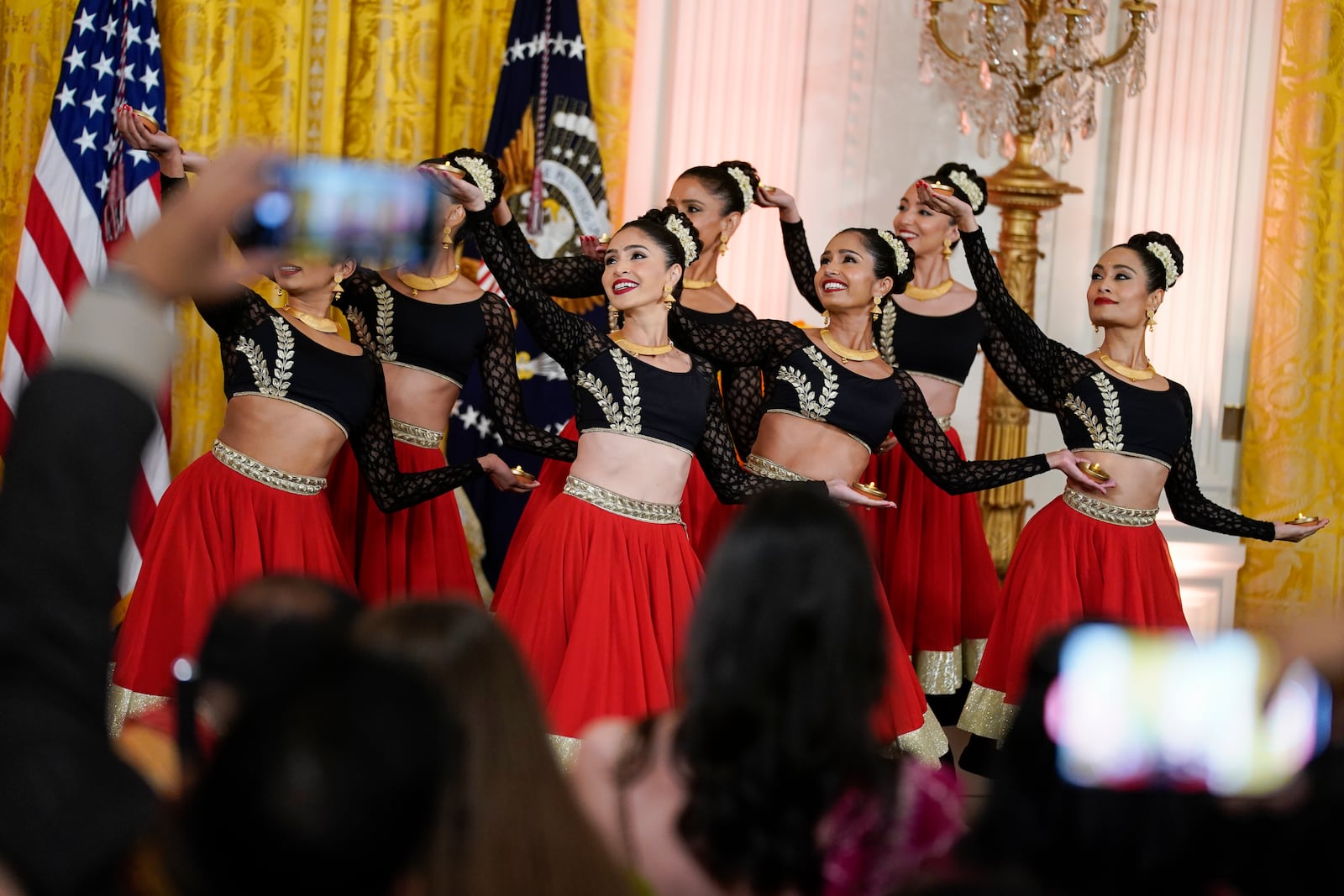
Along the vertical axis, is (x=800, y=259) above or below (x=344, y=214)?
above

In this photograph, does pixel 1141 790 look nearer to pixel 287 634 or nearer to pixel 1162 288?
pixel 287 634

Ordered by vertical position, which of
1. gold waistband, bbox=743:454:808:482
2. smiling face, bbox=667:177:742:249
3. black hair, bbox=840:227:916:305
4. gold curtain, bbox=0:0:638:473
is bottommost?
gold waistband, bbox=743:454:808:482

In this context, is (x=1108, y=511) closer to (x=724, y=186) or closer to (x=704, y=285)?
(x=704, y=285)

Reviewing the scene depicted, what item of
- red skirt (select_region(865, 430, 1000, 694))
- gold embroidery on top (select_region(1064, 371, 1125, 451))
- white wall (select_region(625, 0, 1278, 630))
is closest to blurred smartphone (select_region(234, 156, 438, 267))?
gold embroidery on top (select_region(1064, 371, 1125, 451))

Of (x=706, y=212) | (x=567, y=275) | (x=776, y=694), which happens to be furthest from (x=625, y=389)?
(x=776, y=694)

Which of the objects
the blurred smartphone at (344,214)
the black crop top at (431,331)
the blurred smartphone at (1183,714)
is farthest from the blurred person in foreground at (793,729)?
the black crop top at (431,331)

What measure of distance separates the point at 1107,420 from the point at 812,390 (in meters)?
0.91

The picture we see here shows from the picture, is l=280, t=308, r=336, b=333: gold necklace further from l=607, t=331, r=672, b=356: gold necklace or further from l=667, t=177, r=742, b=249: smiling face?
l=667, t=177, r=742, b=249: smiling face

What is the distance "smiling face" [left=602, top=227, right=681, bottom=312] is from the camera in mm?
3717

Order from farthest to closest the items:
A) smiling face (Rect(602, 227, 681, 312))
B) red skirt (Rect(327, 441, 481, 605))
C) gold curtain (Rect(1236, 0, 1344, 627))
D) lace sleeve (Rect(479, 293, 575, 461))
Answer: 1. gold curtain (Rect(1236, 0, 1344, 627))
2. red skirt (Rect(327, 441, 481, 605))
3. lace sleeve (Rect(479, 293, 575, 461))
4. smiling face (Rect(602, 227, 681, 312))

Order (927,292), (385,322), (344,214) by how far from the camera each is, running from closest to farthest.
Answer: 1. (344,214)
2. (385,322)
3. (927,292)

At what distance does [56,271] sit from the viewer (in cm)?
480

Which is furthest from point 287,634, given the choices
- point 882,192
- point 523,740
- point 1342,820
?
point 882,192

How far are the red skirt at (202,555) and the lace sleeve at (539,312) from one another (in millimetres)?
708
